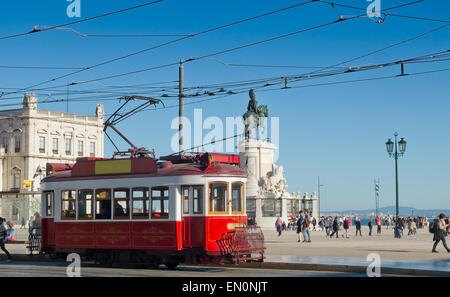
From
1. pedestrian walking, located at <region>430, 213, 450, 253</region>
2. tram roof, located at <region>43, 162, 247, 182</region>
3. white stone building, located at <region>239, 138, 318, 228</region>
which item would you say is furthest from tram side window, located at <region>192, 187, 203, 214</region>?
white stone building, located at <region>239, 138, 318, 228</region>

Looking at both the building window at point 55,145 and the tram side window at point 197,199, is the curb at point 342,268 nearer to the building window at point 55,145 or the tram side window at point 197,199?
the tram side window at point 197,199

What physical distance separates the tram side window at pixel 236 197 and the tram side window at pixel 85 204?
427 centimetres

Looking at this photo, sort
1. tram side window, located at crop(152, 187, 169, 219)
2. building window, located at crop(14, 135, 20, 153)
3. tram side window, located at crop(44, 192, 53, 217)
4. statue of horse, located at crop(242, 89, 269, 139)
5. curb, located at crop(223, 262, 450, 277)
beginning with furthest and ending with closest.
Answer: building window, located at crop(14, 135, 20, 153)
statue of horse, located at crop(242, 89, 269, 139)
tram side window, located at crop(44, 192, 53, 217)
tram side window, located at crop(152, 187, 169, 219)
curb, located at crop(223, 262, 450, 277)

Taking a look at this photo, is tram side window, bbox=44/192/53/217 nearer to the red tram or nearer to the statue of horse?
the red tram

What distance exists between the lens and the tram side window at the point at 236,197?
21.3 metres

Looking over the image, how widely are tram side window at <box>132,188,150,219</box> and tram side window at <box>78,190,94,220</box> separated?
162cm

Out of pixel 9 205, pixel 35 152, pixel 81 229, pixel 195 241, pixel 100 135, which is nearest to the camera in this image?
pixel 195 241

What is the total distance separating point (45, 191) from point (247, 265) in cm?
676

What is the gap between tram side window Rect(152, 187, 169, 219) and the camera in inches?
829

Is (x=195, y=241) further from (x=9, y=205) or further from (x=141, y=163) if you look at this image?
(x=9, y=205)

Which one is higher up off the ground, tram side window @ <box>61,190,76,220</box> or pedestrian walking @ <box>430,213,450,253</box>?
tram side window @ <box>61,190,76,220</box>

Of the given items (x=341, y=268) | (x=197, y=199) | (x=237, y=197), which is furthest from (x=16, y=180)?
(x=341, y=268)
